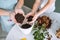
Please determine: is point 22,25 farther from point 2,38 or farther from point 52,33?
point 2,38

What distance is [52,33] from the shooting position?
3.82 ft

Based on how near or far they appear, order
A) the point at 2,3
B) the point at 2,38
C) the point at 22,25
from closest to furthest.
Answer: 1. the point at 22,25
2. the point at 2,3
3. the point at 2,38

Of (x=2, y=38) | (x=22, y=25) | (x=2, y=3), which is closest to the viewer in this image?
(x=22, y=25)

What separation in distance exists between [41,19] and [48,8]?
122 mm

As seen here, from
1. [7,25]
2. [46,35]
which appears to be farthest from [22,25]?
[7,25]

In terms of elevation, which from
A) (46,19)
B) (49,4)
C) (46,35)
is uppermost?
(49,4)

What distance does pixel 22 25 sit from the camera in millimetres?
1121

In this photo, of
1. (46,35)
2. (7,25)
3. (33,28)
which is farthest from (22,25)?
(7,25)

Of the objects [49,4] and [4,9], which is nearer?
[49,4]

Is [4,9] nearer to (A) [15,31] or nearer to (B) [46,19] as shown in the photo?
(A) [15,31]

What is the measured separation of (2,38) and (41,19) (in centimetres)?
40

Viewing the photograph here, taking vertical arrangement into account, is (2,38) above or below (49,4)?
below

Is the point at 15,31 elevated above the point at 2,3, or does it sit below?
below

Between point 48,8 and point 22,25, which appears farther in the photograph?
point 48,8
